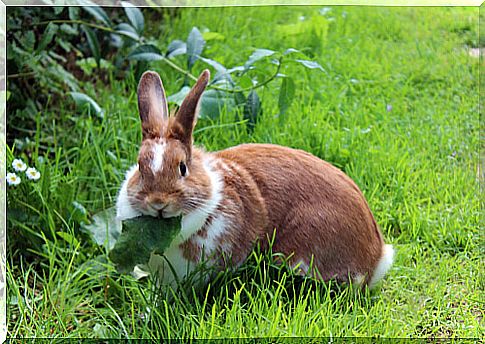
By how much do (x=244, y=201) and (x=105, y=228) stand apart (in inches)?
26.7

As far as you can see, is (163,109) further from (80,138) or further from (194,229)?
(80,138)

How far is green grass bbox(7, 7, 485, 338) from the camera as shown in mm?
2697

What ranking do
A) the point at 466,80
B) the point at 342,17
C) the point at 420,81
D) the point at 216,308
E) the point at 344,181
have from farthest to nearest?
the point at 342,17 < the point at 420,81 < the point at 466,80 < the point at 344,181 < the point at 216,308

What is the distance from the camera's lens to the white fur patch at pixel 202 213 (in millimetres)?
2605

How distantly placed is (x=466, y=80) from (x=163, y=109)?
1494 mm

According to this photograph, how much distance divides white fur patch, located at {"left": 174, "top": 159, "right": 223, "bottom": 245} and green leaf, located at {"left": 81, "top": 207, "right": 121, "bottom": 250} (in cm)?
53

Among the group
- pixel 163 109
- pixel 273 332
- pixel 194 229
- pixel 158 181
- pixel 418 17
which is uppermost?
pixel 418 17

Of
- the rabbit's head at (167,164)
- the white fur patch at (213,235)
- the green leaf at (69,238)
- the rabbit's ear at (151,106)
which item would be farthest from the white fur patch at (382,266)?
the green leaf at (69,238)

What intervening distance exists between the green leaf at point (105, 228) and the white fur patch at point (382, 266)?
95cm

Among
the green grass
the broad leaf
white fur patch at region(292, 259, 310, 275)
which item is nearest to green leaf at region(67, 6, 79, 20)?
the green grass

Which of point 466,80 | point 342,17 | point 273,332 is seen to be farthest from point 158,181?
point 342,17

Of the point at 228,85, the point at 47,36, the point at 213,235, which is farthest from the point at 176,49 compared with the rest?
the point at 213,235

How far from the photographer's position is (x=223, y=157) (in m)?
2.87

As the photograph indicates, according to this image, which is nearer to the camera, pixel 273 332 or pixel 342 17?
pixel 273 332
